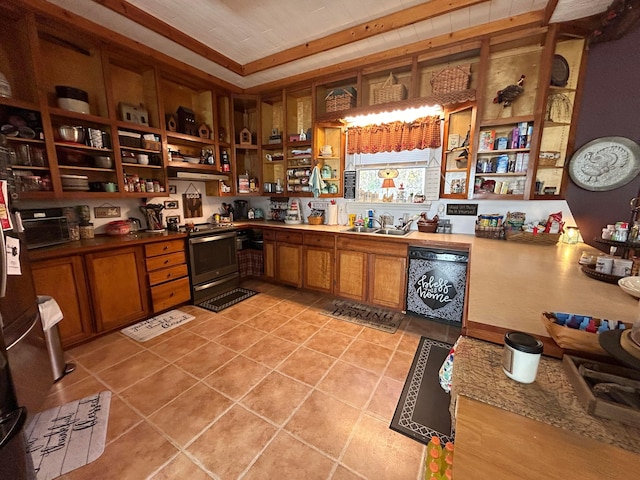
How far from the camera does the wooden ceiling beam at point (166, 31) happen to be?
2092 mm

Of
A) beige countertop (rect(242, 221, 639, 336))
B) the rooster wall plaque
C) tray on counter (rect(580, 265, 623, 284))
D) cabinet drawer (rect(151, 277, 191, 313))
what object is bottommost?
cabinet drawer (rect(151, 277, 191, 313))

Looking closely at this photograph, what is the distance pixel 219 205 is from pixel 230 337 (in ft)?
7.48

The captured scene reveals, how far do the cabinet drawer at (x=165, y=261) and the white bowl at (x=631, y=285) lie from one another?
3.52 metres

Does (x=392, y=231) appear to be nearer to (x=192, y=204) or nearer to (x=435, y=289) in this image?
(x=435, y=289)

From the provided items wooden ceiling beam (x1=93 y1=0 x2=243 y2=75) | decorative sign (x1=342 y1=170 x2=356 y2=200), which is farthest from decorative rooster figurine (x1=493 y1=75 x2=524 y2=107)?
wooden ceiling beam (x1=93 y1=0 x2=243 y2=75)

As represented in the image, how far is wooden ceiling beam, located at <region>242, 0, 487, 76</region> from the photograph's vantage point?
208 cm

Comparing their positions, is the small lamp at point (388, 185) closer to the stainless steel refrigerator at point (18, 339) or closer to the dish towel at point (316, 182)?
the dish towel at point (316, 182)

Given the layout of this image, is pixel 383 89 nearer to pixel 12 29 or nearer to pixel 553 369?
pixel 553 369

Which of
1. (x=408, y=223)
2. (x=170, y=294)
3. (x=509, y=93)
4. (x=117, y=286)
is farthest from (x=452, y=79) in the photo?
(x=117, y=286)

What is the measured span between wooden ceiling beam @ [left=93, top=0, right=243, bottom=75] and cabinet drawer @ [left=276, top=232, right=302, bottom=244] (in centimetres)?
213

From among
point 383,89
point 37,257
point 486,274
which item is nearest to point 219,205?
point 37,257

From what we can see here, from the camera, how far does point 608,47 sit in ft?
7.29

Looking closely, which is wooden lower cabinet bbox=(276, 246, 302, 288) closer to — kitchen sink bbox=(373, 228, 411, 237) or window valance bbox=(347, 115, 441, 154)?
kitchen sink bbox=(373, 228, 411, 237)

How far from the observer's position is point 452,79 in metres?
2.59
